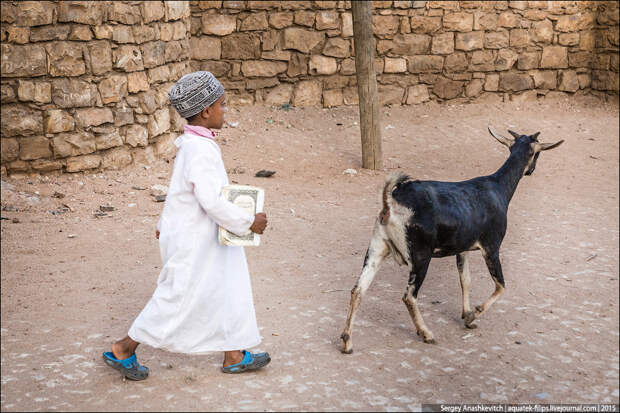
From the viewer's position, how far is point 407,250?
13.1ft

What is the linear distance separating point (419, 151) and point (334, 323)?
18.7 ft

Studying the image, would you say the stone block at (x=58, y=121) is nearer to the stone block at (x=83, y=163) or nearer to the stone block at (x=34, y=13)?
the stone block at (x=83, y=163)

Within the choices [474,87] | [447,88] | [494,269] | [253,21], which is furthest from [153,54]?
[474,87]

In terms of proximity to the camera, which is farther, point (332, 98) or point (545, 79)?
point (545, 79)

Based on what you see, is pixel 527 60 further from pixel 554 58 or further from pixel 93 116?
pixel 93 116

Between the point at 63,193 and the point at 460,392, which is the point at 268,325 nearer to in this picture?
the point at 460,392

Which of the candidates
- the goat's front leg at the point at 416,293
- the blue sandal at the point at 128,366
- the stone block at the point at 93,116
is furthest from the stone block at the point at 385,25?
the blue sandal at the point at 128,366

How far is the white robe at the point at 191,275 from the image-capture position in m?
3.44

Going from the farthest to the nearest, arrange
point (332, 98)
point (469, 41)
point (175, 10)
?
1. point (469, 41)
2. point (332, 98)
3. point (175, 10)

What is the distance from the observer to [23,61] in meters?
7.02

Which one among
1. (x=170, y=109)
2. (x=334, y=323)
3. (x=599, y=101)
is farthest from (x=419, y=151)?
(x=334, y=323)

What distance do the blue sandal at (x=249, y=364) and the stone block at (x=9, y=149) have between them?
463 centimetres

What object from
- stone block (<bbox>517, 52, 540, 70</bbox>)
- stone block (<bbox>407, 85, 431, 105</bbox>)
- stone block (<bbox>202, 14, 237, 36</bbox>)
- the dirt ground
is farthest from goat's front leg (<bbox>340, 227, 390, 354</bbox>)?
stone block (<bbox>517, 52, 540, 70</bbox>)

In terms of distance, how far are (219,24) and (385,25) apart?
280cm
